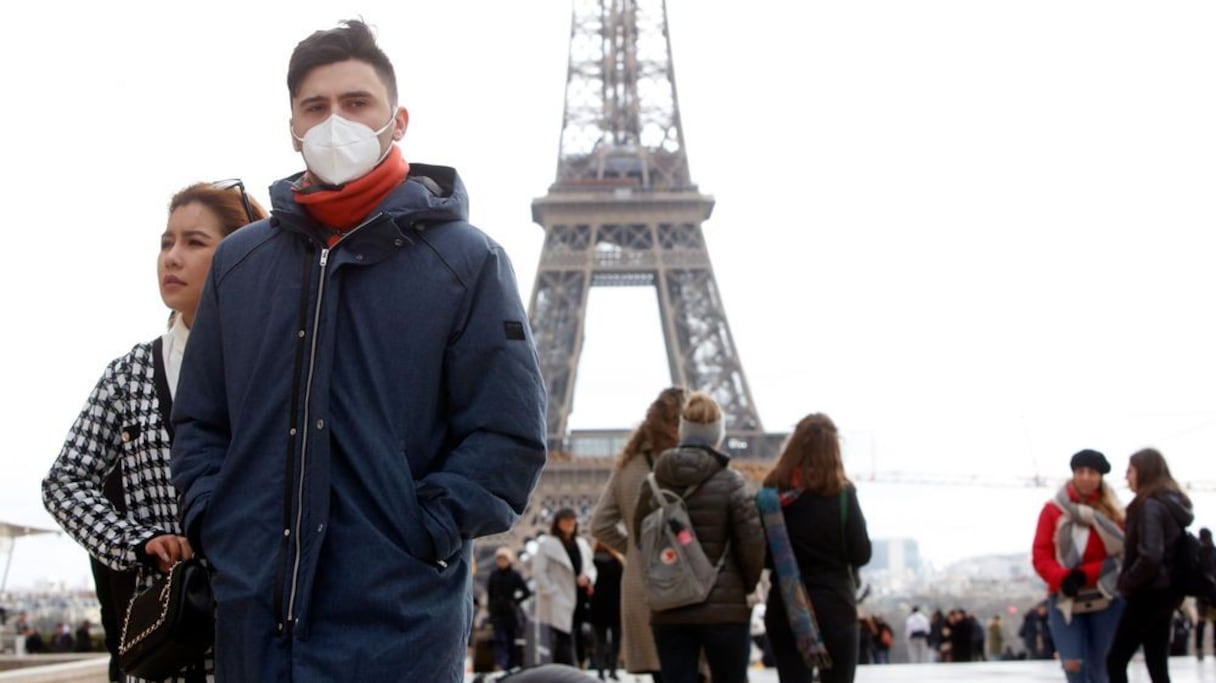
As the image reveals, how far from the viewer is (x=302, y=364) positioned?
9.68ft

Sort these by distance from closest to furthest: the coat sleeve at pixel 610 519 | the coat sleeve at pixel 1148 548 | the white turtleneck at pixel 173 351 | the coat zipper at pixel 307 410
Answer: the coat zipper at pixel 307 410
the white turtleneck at pixel 173 351
the coat sleeve at pixel 1148 548
the coat sleeve at pixel 610 519

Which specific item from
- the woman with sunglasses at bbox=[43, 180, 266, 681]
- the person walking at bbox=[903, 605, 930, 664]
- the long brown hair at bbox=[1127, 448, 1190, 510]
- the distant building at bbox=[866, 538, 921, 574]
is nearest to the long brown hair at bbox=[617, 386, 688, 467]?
the long brown hair at bbox=[1127, 448, 1190, 510]

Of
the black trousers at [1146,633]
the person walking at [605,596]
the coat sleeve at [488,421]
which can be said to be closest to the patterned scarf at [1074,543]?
the black trousers at [1146,633]

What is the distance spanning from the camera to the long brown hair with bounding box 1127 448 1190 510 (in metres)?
8.44

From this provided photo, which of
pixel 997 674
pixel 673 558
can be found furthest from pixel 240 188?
pixel 997 674

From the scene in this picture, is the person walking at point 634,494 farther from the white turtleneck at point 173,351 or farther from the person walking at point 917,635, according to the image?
the person walking at point 917,635

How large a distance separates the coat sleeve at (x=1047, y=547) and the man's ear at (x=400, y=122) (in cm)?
625

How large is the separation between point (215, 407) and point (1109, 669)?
6498mm

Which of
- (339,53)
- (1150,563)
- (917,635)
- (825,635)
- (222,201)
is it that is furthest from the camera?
(917,635)

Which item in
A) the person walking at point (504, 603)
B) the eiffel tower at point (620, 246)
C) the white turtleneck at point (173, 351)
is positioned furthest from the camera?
the eiffel tower at point (620, 246)

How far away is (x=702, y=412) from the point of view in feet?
23.5

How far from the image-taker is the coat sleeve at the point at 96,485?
3.47 meters

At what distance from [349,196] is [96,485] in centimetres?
113

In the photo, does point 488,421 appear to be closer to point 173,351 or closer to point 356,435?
point 356,435
